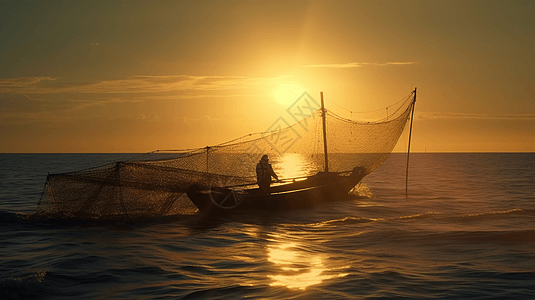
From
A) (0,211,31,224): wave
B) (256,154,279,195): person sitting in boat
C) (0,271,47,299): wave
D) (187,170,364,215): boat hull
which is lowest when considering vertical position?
(0,271,47,299): wave

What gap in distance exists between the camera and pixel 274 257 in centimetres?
1230

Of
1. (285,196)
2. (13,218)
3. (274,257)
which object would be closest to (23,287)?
(274,257)

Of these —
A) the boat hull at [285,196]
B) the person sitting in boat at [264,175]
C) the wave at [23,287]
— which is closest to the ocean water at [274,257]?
the wave at [23,287]

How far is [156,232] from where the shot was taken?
16.1 meters

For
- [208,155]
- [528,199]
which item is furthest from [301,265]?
[528,199]

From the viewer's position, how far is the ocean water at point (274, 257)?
9461 mm

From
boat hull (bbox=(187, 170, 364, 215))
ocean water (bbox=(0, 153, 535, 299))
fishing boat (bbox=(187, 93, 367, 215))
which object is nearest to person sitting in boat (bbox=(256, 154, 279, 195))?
fishing boat (bbox=(187, 93, 367, 215))

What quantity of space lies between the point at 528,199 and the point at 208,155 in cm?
2044

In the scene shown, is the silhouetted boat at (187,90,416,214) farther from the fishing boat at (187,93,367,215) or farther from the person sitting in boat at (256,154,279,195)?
the person sitting in boat at (256,154,279,195)

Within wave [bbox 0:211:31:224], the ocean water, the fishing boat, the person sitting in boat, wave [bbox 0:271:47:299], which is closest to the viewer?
wave [bbox 0:271:47:299]

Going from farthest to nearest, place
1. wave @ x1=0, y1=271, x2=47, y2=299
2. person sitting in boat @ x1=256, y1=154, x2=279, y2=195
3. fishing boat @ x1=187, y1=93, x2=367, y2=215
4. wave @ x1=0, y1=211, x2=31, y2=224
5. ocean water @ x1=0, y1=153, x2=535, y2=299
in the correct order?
person sitting in boat @ x1=256, y1=154, x2=279, y2=195
fishing boat @ x1=187, y1=93, x2=367, y2=215
wave @ x1=0, y1=211, x2=31, y2=224
ocean water @ x1=0, y1=153, x2=535, y2=299
wave @ x1=0, y1=271, x2=47, y2=299

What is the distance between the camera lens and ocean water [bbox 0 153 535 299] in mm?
9461

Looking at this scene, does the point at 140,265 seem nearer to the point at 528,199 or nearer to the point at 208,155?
the point at 208,155

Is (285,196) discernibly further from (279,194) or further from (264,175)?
(264,175)
